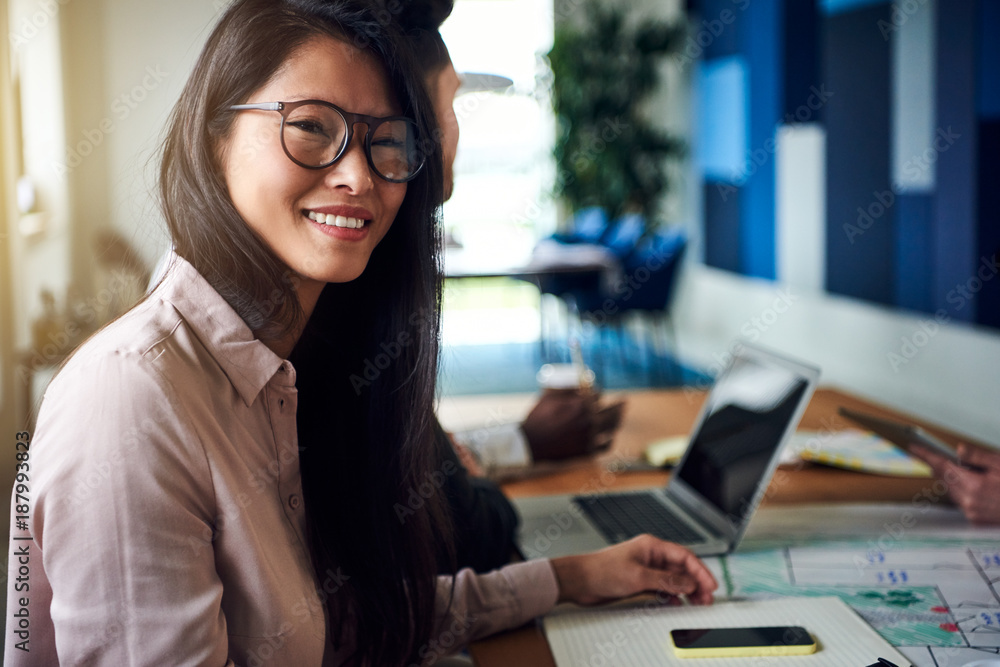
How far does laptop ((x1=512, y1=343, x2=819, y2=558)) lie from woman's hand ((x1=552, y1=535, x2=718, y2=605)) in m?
0.15

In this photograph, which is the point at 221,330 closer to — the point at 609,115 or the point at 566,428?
the point at 566,428

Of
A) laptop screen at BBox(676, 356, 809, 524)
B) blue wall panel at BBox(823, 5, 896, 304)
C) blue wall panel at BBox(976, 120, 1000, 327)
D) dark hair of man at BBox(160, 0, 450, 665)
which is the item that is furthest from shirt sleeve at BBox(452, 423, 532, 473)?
blue wall panel at BBox(823, 5, 896, 304)

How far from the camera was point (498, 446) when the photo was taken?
1812 mm

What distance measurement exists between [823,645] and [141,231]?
101 centimetres

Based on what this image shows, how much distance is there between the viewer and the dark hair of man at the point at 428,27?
1.45 m

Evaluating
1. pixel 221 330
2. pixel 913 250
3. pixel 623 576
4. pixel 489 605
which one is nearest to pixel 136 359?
pixel 221 330

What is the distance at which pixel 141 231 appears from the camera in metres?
1.25

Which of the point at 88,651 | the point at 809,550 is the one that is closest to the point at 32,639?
the point at 88,651

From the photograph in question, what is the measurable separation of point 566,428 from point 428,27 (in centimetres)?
82

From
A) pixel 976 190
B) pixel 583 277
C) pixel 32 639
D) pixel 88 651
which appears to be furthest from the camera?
pixel 583 277

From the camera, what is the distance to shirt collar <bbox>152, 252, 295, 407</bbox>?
3.11 ft

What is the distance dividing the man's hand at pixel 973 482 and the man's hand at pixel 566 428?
0.61 metres

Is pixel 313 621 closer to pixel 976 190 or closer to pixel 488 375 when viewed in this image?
pixel 976 190

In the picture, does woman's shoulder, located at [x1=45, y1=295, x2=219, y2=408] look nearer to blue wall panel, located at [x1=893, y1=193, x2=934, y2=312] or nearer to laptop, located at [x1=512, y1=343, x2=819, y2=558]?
laptop, located at [x1=512, y1=343, x2=819, y2=558]
